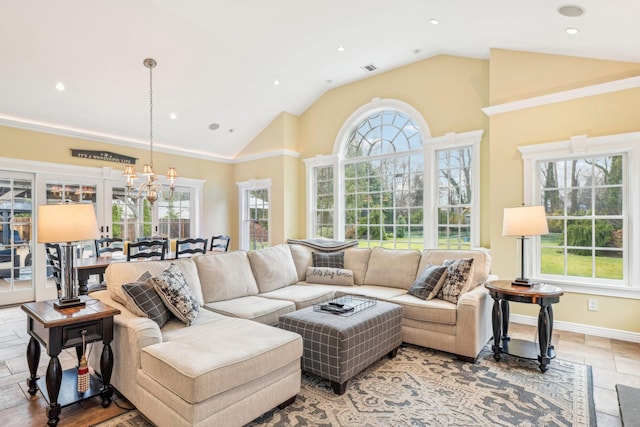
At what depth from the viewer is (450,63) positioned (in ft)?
17.5

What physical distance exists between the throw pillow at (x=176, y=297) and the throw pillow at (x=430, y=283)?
2242mm

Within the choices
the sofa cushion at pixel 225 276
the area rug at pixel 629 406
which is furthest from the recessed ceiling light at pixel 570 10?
the sofa cushion at pixel 225 276

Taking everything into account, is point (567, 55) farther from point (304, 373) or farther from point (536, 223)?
point (304, 373)

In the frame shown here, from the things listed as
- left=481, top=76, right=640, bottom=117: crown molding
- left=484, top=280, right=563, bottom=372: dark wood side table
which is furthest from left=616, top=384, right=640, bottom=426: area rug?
left=481, top=76, right=640, bottom=117: crown molding

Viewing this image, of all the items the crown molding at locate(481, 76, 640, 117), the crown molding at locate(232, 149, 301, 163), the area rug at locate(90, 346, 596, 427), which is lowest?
the area rug at locate(90, 346, 596, 427)

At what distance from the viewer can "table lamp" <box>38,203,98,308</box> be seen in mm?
2441

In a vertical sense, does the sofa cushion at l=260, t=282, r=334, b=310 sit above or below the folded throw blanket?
below

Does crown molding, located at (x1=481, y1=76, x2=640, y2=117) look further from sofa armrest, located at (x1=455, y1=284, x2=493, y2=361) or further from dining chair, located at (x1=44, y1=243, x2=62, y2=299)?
dining chair, located at (x1=44, y1=243, x2=62, y2=299)

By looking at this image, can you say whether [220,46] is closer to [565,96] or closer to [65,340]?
[65,340]

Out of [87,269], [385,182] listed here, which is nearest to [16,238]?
[87,269]

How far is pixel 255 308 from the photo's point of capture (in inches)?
132

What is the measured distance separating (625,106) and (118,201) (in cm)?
741

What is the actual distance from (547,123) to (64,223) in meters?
4.95

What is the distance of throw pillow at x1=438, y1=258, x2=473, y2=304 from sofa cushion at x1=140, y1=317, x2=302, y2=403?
1797 millimetres
